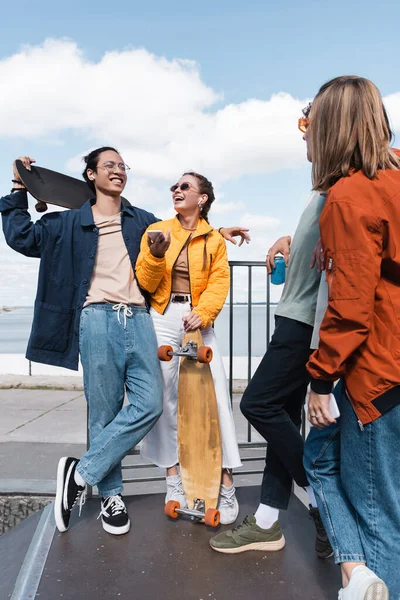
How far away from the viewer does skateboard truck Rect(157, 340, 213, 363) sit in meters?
2.84

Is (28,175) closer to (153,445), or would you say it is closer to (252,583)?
(153,445)

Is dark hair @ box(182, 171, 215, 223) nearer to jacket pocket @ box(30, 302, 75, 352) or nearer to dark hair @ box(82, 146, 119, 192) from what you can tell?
dark hair @ box(82, 146, 119, 192)

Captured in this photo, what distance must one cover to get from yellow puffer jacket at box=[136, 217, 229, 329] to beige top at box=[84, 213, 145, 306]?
77mm

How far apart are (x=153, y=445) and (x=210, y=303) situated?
91cm

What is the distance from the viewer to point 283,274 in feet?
8.99

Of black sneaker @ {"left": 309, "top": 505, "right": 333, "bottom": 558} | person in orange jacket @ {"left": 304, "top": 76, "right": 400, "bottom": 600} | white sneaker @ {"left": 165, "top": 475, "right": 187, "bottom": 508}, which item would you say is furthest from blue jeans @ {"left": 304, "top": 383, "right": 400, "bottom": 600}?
white sneaker @ {"left": 165, "top": 475, "right": 187, "bottom": 508}

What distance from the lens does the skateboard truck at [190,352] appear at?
2.84 metres

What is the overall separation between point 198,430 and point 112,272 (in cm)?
100

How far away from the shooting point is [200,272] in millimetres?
3061

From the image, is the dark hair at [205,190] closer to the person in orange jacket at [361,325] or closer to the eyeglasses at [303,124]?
the eyeglasses at [303,124]

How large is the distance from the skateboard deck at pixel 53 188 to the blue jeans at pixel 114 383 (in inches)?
28.5

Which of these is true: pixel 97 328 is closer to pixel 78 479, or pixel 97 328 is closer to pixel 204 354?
pixel 204 354

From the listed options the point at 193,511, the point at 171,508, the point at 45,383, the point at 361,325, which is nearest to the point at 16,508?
the point at 171,508

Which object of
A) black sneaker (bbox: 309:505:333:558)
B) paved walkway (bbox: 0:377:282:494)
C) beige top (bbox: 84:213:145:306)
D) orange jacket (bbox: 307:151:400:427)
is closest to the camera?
orange jacket (bbox: 307:151:400:427)
